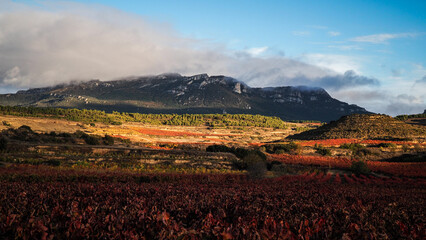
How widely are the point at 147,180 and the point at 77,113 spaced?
307 feet

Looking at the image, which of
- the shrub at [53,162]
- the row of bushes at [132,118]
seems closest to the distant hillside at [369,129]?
the row of bushes at [132,118]

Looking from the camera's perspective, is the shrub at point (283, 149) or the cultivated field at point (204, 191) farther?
the shrub at point (283, 149)

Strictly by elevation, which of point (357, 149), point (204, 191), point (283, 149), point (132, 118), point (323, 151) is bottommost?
point (323, 151)

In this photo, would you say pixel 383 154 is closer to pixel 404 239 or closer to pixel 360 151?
pixel 360 151

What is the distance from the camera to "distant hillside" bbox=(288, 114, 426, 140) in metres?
76.3

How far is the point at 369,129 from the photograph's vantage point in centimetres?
8188

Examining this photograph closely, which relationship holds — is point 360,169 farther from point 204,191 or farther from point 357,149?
point 204,191

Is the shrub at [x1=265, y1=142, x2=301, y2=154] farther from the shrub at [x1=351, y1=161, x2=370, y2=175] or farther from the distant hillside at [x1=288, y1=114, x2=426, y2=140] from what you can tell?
the distant hillside at [x1=288, y1=114, x2=426, y2=140]

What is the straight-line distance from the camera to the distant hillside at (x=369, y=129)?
76312 millimetres

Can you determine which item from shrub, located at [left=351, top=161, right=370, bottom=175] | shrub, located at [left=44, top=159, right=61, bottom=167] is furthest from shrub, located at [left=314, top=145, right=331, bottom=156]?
shrub, located at [left=44, top=159, right=61, bottom=167]

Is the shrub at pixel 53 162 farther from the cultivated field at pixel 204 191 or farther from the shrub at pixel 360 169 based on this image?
the shrub at pixel 360 169

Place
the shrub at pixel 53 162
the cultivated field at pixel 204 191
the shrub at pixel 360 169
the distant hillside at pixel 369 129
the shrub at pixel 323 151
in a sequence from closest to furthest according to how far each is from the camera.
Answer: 1. the cultivated field at pixel 204 191
2. the shrub at pixel 53 162
3. the shrub at pixel 360 169
4. the shrub at pixel 323 151
5. the distant hillside at pixel 369 129

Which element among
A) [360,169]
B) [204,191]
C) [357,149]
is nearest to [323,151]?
[357,149]

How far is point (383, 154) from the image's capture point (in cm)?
5597
